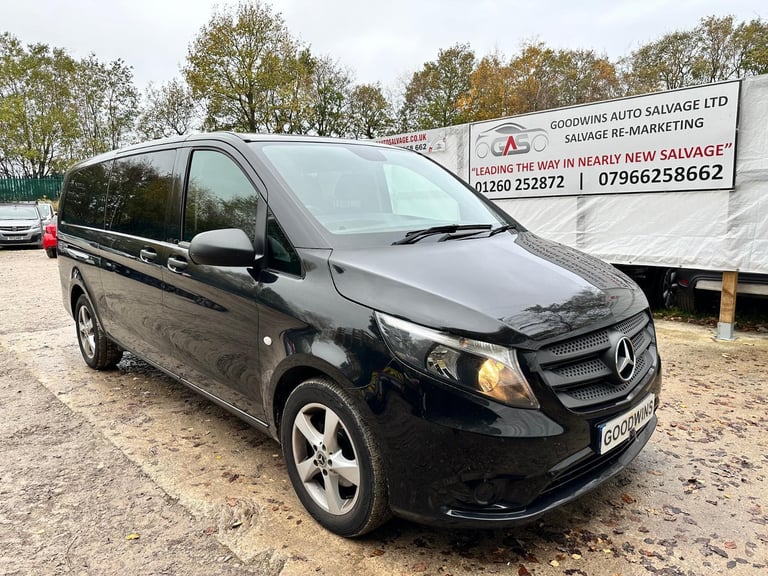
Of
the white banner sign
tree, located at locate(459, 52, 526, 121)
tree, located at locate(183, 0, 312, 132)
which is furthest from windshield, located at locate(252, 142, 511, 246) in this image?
tree, located at locate(459, 52, 526, 121)

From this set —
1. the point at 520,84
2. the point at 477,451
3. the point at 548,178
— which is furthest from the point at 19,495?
the point at 520,84

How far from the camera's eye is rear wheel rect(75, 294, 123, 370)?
15.6 feet

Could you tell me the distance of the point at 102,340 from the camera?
476 cm

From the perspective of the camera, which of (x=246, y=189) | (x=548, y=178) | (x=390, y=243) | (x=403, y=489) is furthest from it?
(x=548, y=178)

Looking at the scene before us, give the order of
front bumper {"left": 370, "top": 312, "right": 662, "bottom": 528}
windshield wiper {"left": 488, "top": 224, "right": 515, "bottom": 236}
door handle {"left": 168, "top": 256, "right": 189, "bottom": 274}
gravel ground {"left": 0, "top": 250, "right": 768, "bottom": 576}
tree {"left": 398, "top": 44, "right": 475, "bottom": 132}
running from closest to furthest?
1. front bumper {"left": 370, "top": 312, "right": 662, "bottom": 528}
2. gravel ground {"left": 0, "top": 250, "right": 768, "bottom": 576}
3. windshield wiper {"left": 488, "top": 224, "right": 515, "bottom": 236}
4. door handle {"left": 168, "top": 256, "right": 189, "bottom": 274}
5. tree {"left": 398, "top": 44, "right": 475, "bottom": 132}

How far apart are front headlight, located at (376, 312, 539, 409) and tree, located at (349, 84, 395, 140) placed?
3425cm

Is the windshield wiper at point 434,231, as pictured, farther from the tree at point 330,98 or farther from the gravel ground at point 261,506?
the tree at point 330,98

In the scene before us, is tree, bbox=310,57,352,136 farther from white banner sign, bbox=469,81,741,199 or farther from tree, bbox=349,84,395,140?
white banner sign, bbox=469,81,741,199

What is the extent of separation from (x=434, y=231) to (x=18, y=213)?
795 inches

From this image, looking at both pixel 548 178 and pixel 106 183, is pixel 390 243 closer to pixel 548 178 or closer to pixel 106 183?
pixel 106 183

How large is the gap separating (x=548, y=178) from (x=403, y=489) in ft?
20.0

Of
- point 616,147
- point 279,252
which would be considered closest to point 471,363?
point 279,252

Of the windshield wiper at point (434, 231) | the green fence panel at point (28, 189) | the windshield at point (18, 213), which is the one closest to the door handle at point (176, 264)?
the windshield wiper at point (434, 231)

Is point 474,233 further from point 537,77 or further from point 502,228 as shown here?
point 537,77
